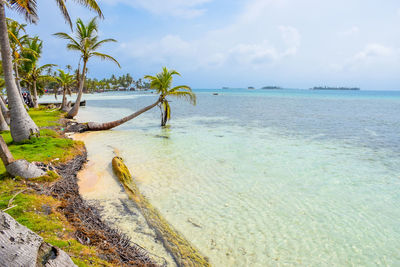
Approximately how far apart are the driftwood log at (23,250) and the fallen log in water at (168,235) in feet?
8.79

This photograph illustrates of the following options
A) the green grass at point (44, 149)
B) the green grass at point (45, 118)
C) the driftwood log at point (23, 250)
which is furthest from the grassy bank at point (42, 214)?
the green grass at point (45, 118)

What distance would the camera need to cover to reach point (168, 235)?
5496 millimetres

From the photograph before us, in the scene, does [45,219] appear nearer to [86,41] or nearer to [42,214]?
[42,214]

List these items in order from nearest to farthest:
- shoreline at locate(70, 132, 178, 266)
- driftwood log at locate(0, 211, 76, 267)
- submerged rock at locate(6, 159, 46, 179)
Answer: driftwood log at locate(0, 211, 76, 267)
shoreline at locate(70, 132, 178, 266)
submerged rock at locate(6, 159, 46, 179)

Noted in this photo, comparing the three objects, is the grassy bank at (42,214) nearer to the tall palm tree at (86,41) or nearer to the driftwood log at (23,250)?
the driftwood log at (23,250)

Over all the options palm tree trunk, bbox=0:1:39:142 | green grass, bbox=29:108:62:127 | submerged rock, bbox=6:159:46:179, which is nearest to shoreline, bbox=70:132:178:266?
submerged rock, bbox=6:159:46:179

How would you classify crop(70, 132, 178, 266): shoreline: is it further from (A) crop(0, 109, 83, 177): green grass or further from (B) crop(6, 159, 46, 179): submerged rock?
(B) crop(6, 159, 46, 179): submerged rock

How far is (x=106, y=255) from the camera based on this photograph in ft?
13.4

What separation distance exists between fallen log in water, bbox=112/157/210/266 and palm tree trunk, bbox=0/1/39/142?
6.35m

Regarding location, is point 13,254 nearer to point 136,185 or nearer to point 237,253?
point 237,253

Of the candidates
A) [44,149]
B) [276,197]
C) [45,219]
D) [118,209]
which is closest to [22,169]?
[45,219]

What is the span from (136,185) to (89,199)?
5.95 ft

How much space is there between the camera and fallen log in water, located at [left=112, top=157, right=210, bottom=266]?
4781 millimetres

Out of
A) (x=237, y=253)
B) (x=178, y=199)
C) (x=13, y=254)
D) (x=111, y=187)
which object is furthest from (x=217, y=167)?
(x=13, y=254)
